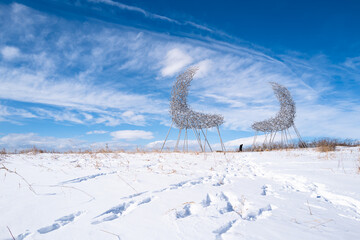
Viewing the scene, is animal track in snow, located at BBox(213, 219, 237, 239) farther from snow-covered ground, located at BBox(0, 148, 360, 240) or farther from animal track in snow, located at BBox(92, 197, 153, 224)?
animal track in snow, located at BBox(92, 197, 153, 224)

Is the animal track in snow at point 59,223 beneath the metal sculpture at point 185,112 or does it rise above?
beneath

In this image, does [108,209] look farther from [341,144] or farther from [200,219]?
[341,144]

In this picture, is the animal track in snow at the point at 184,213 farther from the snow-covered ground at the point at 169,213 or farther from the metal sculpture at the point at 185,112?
the metal sculpture at the point at 185,112

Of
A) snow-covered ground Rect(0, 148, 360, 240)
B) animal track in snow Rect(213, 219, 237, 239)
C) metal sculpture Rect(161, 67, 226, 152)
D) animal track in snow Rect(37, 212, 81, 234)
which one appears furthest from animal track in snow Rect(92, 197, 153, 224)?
metal sculpture Rect(161, 67, 226, 152)

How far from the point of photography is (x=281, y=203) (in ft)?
6.35

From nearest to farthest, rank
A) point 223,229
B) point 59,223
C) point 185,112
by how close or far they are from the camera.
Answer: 1. point 223,229
2. point 59,223
3. point 185,112

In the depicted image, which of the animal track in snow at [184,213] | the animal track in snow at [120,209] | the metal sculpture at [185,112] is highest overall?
the metal sculpture at [185,112]

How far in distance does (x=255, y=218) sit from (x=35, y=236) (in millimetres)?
1575

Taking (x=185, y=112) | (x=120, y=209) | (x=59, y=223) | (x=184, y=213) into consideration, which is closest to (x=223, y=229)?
(x=184, y=213)

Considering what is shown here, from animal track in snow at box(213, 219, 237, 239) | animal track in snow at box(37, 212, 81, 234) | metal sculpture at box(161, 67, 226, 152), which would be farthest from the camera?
metal sculpture at box(161, 67, 226, 152)

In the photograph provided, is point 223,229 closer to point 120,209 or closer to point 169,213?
point 169,213

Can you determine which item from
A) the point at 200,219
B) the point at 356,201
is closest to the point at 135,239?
the point at 200,219

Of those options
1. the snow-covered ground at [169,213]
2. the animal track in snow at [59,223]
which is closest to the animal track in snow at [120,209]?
the snow-covered ground at [169,213]

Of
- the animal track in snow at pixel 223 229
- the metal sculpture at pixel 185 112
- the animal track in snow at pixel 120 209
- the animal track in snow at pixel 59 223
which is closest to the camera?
the animal track in snow at pixel 223 229
